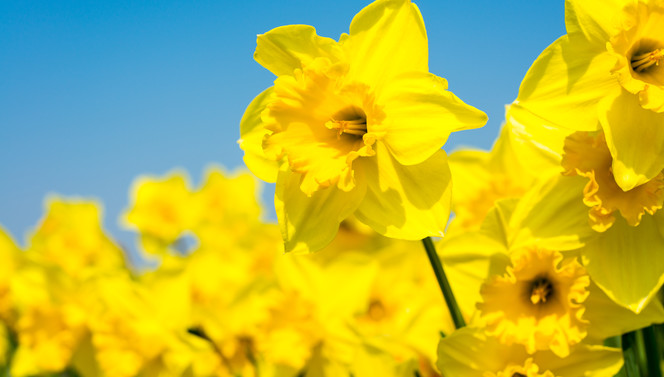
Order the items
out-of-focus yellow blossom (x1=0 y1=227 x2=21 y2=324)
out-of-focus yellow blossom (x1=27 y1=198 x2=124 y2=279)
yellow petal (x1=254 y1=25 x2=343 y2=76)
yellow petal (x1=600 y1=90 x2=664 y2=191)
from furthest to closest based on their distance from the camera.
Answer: out-of-focus yellow blossom (x1=27 y1=198 x2=124 y2=279) < out-of-focus yellow blossom (x1=0 y1=227 x2=21 y2=324) < yellow petal (x1=254 y1=25 x2=343 y2=76) < yellow petal (x1=600 y1=90 x2=664 y2=191)

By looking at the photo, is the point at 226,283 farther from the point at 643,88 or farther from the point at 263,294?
the point at 643,88

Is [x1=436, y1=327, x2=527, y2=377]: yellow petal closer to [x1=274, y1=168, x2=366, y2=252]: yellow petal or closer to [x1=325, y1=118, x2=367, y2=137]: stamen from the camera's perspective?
[x1=274, y1=168, x2=366, y2=252]: yellow petal

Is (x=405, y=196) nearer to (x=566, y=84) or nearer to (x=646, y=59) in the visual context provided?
(x=566, y=84)

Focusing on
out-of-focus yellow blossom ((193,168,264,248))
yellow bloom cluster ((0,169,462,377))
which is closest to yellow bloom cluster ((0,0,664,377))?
yellow bloom cluster ((0,169,462,377))

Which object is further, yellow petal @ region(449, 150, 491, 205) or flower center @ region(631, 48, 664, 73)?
yellow petal @ region(449, 150, 491, 205)

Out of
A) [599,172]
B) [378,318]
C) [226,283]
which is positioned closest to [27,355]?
[226,283]

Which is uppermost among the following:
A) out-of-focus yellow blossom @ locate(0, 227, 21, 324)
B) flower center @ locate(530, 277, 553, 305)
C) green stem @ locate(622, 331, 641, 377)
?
out-of-focus yellow blossom @ locate(0, 227, 21, 324)

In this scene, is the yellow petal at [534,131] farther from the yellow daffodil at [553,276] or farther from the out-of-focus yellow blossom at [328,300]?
the out-of-focus yellow blossom at [328,300]
